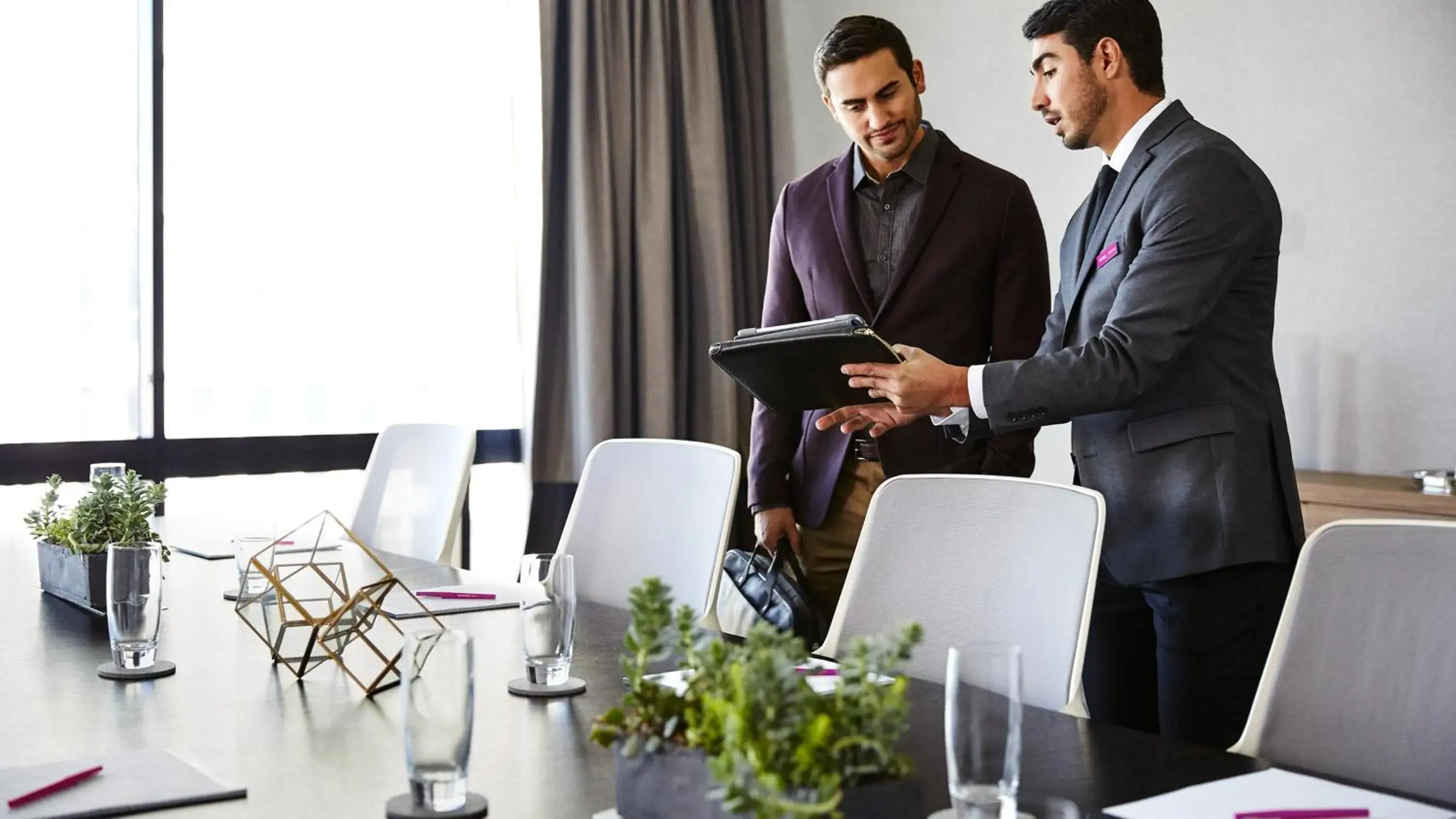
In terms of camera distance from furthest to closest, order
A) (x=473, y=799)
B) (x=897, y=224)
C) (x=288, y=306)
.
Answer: (x=288, y=306), (x=897, y=224), (x=473, y=799)

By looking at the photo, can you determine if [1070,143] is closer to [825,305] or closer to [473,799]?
[825,305]

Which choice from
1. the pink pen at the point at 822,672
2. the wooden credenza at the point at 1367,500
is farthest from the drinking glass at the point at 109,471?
the wooden credenza at the point at 1367,500

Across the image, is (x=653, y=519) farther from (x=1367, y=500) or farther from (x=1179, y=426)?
(x=1367, y=500)

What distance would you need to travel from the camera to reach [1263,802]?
1.20 meters

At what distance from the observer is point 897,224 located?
9.37 ft

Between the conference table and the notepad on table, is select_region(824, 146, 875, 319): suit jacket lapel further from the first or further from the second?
the notepad on table

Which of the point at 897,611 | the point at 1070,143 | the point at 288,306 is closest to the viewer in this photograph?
the point at 897,611

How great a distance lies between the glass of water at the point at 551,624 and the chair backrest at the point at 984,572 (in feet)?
1.80

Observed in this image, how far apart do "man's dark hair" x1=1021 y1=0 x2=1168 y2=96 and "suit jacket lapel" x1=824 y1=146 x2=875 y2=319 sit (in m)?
0.74

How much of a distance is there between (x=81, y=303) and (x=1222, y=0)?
325cm

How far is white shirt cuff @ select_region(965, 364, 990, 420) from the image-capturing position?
2176mm

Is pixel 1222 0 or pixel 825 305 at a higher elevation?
pixel 1222 0

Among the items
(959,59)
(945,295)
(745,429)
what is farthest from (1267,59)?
(745,429)

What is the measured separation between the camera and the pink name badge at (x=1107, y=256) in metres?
2.15
